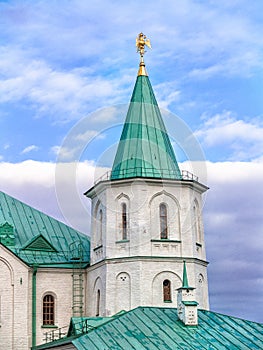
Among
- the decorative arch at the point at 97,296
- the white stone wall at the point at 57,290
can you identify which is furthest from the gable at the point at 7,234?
the decorative arch at the point at 97,296

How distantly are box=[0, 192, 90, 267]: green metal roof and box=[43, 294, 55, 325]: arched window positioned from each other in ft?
7.50

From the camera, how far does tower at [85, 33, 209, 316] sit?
165 ft

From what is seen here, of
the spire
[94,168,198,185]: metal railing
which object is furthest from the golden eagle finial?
[94,168,198,185]: metal railing

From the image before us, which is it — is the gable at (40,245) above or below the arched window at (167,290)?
above

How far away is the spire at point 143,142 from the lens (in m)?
52.4

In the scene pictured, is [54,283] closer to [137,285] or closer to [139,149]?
[137,285]

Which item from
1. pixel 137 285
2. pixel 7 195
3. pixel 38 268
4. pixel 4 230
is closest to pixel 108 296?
pixel 137 285

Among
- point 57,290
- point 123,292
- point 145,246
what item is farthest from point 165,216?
point 57,290

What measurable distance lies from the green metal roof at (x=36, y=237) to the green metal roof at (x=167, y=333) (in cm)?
1065

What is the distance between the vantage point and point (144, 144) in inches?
2092

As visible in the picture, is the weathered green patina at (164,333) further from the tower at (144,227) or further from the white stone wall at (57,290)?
the white stone wall at (57,290)

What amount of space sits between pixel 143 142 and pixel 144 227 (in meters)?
6.06

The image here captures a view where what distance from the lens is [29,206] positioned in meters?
58.6

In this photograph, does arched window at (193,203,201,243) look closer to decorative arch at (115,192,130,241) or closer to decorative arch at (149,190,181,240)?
decorative arch at (149,190,181,240)
